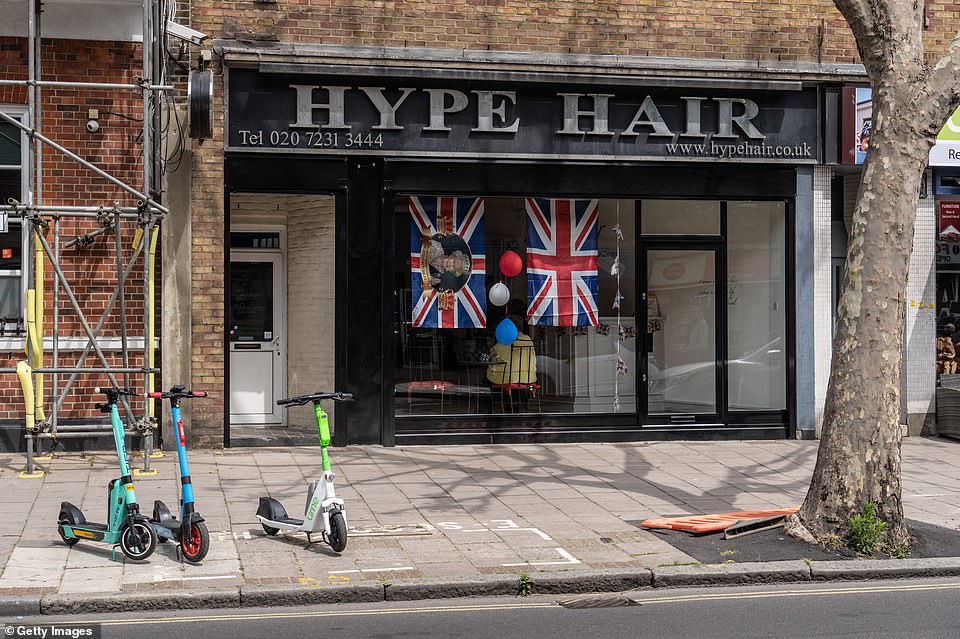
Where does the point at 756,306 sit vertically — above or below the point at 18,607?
above

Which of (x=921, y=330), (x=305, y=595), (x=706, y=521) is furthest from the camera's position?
(x=921, y=330)

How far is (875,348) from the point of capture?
8242mm

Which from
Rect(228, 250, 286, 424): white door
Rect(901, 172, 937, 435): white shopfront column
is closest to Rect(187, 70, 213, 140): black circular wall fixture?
Rect(228, 250, 286, 424): white door

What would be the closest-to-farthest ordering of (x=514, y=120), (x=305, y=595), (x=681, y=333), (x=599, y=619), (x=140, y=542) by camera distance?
1. (x=599, y=619)
2. (x=305, y=595)
3. (x=140, y=542)
4. (x=514, y=120)
5. (x=681, y=333)

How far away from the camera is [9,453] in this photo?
473 inches

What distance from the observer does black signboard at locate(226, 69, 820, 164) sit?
12688 mm

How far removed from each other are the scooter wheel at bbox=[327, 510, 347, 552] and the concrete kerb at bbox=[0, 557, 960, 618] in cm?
72

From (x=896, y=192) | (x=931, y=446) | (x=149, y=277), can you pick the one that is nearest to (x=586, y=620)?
(x=896, y=192)

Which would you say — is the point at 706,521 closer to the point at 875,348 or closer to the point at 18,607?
the point at 875,348

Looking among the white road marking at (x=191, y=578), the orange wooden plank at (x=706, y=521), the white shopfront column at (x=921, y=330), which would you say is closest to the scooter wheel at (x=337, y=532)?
the white road marking at (x=191, y=578)

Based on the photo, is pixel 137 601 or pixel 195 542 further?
pixel 195 542

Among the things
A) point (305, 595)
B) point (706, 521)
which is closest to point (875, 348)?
point (706, 521)

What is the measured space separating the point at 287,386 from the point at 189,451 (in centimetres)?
178

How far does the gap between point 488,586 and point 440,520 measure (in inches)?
78.4
